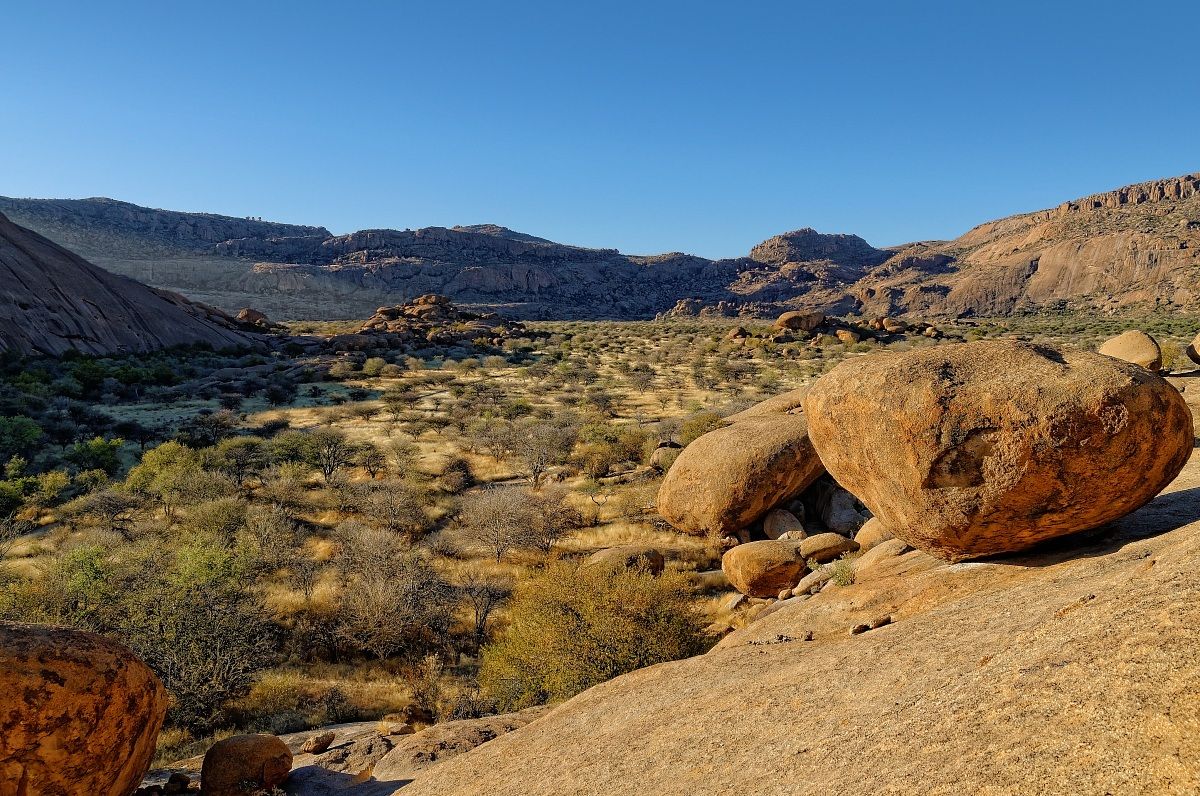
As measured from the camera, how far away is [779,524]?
45.6ft

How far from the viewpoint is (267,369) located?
42.5 meters

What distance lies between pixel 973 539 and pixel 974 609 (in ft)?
4.60

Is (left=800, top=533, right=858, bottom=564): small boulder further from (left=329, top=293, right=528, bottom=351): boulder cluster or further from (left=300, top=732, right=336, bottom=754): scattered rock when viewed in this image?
(left=329, top=293, right=528, bottom=351): boulder cluster

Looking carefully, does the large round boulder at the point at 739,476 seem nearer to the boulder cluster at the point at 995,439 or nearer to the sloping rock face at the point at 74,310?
the boulder cluster at the point at 995,439

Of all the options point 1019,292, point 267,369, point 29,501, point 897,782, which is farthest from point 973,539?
point 1019,292

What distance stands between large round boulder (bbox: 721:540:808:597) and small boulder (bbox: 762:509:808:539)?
1.83m

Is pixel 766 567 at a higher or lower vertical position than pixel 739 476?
lower

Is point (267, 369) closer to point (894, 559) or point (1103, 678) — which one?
point (894, 559)

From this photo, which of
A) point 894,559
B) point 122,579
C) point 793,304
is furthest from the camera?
point 793,304

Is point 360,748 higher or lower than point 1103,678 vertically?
lower

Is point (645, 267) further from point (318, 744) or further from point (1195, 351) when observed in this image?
point (318, 744)

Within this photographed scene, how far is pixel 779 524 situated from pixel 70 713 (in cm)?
1242

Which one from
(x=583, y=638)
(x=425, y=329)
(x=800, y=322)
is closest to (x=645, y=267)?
(x=425, y=329)

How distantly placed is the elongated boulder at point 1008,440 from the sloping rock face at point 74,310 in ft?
168
